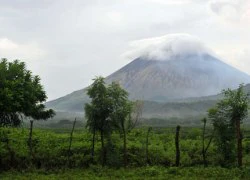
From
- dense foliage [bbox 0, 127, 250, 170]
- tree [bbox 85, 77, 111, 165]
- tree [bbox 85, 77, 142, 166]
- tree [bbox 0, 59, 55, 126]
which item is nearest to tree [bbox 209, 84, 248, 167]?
dense foliage [bbox 0, 127, 250, 170]

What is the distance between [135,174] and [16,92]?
11621 millimetres

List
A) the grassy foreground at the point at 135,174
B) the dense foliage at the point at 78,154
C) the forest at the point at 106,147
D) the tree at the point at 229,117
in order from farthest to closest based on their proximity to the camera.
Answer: the dense foliage at the point at 78,154 < the tree at the point at 229,117 < the forest at the point at 106,147 < the grassy foreground at the point at 135,174

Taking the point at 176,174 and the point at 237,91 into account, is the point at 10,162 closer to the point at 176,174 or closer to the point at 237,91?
the point at 176,174

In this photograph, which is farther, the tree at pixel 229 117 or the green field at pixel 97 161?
the tree at pixel 229 117

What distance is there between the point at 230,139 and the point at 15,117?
18.0m

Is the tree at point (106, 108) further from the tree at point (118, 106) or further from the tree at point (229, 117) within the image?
the tree at point (229, 117)

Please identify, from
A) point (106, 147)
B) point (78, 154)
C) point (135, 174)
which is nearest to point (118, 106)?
point (106, 147)

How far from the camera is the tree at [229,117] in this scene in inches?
1235

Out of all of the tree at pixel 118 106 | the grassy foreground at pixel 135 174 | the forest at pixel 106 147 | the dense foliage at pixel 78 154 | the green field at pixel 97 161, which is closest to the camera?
the grassy foreground at pixel 135 174

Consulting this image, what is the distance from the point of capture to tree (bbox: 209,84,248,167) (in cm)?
3138

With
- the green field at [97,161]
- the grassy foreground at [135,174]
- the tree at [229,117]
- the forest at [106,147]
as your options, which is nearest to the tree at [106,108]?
the forest at [106,147]

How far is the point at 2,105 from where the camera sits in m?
30.7

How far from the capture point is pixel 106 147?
3406 cm

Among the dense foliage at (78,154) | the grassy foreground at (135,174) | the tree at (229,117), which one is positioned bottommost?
the grassy foreground at (135,174)
